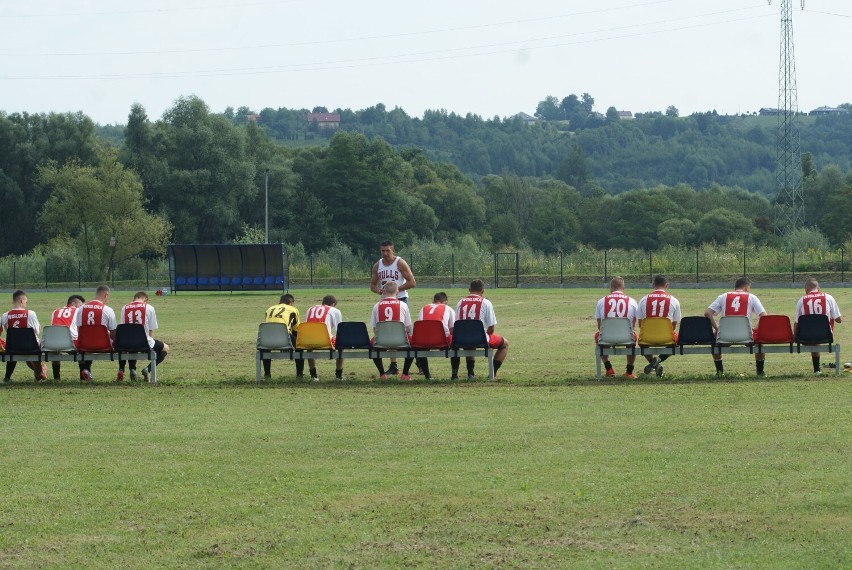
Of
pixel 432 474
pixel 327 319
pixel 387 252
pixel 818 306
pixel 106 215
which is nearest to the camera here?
pixel 432 474

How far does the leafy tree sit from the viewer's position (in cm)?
7606

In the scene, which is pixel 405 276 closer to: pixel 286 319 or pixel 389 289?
pixel 389 289

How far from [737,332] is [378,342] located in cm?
513

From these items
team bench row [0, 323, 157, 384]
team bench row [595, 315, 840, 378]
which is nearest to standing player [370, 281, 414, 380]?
team bench row [595, 315, 840, 378]

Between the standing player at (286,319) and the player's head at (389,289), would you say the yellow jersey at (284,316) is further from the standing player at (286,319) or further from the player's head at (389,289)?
the player's head at (389,289)

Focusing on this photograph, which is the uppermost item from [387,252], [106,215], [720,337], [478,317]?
[106,215]

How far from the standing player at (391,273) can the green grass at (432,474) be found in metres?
1.84

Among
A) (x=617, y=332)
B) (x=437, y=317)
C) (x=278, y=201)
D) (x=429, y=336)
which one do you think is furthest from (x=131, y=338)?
(x=278, y=201)

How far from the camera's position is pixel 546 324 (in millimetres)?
33906

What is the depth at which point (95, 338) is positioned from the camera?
18.9 m

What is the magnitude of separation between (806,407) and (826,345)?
422 cm

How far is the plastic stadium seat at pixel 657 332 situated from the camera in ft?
59.9

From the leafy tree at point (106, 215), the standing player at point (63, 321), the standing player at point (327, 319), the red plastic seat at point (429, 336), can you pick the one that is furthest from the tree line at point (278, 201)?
the red plastic seat at point (429, 336)

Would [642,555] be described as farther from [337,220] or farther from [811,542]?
[337,220]
